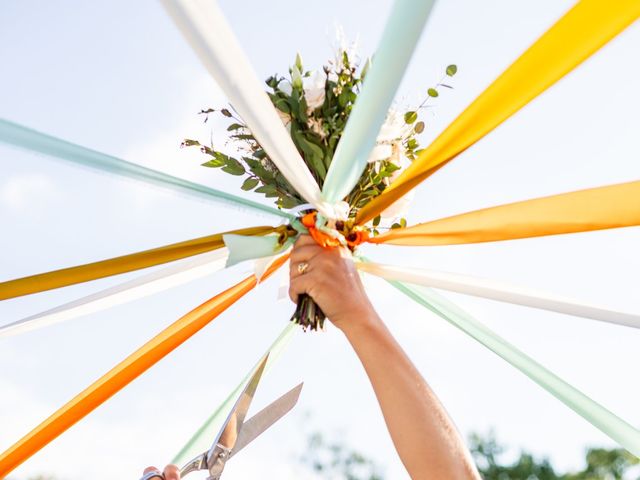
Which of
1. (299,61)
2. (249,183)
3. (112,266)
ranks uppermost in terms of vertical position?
(299,61)

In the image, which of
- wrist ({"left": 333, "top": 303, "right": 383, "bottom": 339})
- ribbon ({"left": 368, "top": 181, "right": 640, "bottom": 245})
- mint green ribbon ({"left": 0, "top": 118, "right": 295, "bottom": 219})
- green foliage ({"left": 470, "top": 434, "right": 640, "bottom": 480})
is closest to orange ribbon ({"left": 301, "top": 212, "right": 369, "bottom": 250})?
mint green ribbon ({"left": 0, "top": 118, "right": 295, "bottom": 219})

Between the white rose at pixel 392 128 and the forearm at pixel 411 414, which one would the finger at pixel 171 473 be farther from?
the white rose at pixel 392 128

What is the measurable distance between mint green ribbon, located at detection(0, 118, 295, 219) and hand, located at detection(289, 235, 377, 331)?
227 millimetres

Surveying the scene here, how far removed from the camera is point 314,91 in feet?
9.02

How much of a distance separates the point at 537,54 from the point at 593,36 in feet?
0.50

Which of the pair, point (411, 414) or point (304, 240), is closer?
point (411, 414)

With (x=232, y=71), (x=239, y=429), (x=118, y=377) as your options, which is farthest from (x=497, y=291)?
(x=118, y=377)

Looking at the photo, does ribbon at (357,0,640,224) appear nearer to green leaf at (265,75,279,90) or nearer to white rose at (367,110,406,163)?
white rose at (367,110,406,163)

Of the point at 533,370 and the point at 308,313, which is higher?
the point at 308,313

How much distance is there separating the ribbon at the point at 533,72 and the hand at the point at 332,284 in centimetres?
35

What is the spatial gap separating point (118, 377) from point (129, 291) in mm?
358

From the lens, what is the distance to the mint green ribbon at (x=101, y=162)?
2123mm

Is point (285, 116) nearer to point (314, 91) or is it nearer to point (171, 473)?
point (314, 91)

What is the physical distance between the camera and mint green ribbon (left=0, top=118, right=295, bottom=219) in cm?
212
